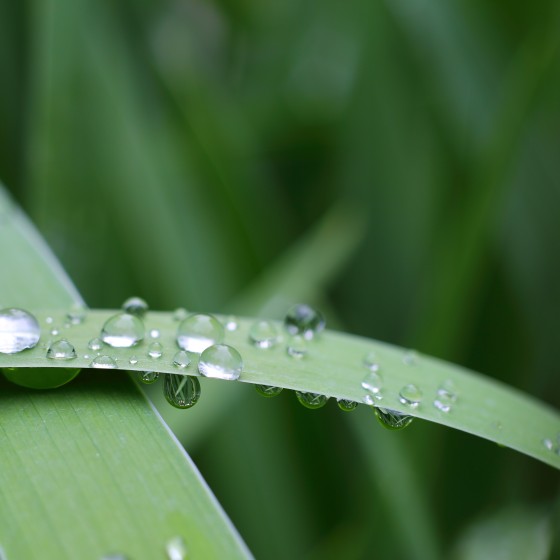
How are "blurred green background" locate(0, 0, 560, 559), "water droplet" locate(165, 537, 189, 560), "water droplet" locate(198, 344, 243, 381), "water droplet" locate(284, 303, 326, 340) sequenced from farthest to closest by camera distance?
"blurred green background" locate(0, 0, 560, 559) < "water droplet" locate(284, 303, 326, 340) < "water droplet" locate(198, 344, 243, 381) < "water droplet" locate(165, 537, 189, 560)

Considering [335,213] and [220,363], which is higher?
[220,363]

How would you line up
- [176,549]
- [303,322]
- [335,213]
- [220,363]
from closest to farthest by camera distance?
1. [176,549]
2. [220,363]
3. [303,322]
4. [335,213]

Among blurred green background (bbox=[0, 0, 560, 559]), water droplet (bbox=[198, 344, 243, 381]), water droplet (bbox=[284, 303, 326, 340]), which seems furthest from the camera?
blurred green background (bbox=[0, 0, 560, 559])

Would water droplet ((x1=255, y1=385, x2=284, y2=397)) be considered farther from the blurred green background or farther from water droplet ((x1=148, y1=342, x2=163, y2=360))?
the blurred green background

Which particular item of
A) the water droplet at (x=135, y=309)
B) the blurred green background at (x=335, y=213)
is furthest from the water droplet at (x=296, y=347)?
the blurred green background at (x=335, y=213)

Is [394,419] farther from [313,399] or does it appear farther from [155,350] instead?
[155,350]

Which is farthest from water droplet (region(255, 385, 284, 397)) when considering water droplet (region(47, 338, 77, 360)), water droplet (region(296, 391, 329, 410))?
water droplet (region(47, 338, 77, 360))

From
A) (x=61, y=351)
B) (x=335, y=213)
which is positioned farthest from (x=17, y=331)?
(x=335, y=213)
